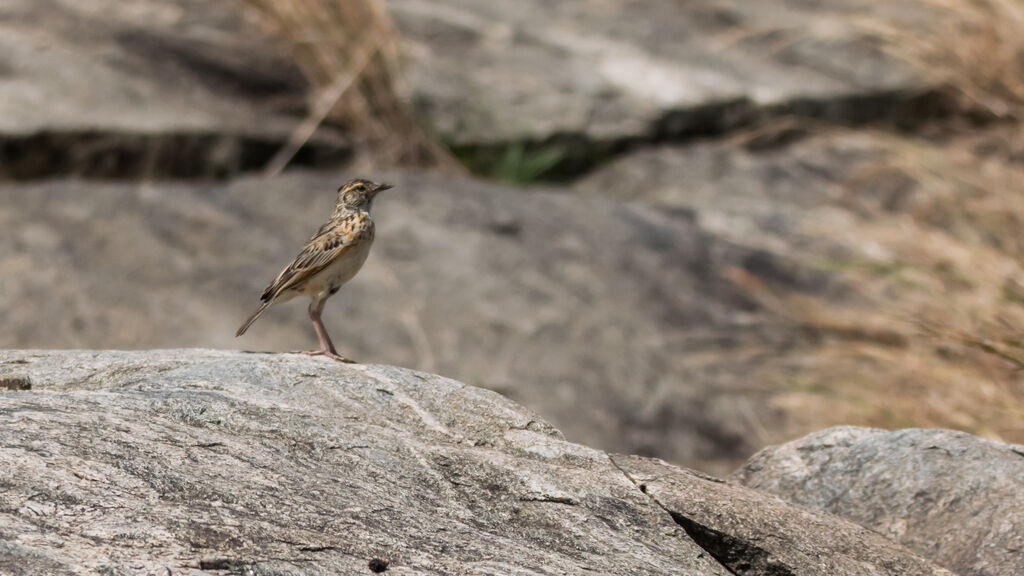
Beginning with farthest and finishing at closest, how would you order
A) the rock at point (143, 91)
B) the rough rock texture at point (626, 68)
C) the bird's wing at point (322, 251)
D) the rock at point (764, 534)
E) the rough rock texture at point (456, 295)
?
the rough rock texture at point (626, 68), the rock at point (143, 91), the rough rock texture at point (456, 295), the bird's wing at point (322, 251), the rock at point (764, 534)

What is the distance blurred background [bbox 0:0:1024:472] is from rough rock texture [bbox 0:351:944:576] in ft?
9.97

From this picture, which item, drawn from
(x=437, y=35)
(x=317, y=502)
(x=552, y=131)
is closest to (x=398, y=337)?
(x=552, y=131)

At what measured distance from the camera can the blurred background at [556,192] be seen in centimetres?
798

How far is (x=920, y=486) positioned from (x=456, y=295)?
5043 millimetres

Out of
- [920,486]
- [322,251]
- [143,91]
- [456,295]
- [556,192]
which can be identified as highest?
[322,251]

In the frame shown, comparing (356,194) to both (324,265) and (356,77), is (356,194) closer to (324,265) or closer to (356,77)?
(324,265)

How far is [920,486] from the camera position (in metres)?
4.07

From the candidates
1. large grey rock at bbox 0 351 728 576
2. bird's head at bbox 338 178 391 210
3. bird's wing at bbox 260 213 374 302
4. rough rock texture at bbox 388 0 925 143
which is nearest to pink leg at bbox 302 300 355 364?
bird's wing at bbox 260 213 374 302

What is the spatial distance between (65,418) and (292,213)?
19.7ft

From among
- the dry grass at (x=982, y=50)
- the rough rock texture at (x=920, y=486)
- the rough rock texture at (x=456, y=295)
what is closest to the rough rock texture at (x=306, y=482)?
the rough rock texture at (x=920, y=486)

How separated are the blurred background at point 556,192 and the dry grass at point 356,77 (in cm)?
3

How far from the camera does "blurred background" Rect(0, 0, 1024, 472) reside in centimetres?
798

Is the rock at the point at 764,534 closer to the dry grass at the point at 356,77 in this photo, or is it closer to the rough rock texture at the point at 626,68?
the dry grass at the point at 356,77

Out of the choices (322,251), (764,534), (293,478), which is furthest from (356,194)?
(764,534)
